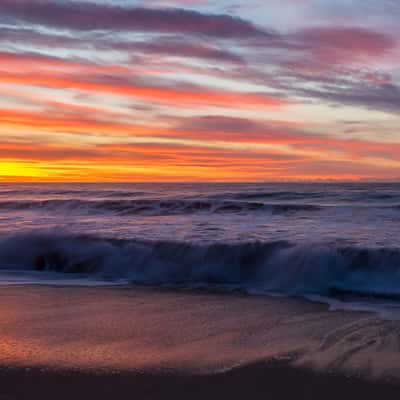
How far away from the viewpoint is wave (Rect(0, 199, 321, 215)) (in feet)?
54.1

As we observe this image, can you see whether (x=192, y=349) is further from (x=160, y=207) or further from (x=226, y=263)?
(x=160, y=207)

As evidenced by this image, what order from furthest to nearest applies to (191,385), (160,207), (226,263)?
(160,207) < (226,263) < (191,385)

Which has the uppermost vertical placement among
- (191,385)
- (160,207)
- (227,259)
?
(160,207)

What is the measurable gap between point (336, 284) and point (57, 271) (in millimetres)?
4005

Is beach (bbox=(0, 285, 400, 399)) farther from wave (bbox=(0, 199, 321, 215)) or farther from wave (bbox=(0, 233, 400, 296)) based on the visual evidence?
wave (bbox=(0, 199, 321, 215))

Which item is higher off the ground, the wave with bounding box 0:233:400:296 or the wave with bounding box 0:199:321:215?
the wave with bounding box 0:199:321:215

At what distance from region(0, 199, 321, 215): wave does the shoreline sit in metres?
12.3

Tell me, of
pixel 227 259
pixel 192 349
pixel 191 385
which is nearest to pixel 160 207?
pixel 227 259

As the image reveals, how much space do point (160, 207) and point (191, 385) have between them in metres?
14.5

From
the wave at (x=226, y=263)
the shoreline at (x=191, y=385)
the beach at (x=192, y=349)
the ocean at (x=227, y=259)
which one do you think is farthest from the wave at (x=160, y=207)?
the shoreline at (x=191, y=385)

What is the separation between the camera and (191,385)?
3268mm

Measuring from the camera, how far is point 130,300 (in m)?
5.81

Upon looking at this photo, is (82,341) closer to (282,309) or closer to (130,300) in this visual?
(130,300)

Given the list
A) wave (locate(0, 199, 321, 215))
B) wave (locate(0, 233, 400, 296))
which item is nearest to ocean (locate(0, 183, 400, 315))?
wave (locate(0, 233, 400, 296))
